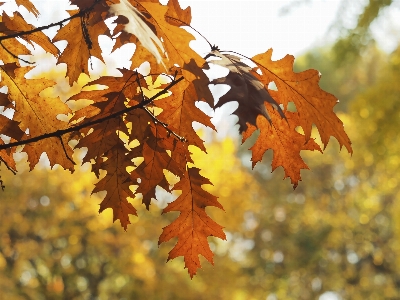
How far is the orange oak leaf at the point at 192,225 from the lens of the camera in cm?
125

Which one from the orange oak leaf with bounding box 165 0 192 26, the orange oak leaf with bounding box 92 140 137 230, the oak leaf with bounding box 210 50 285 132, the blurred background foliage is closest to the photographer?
the oak leaf with bounding box 210 50 285 132

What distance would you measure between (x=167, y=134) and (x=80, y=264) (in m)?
9.08

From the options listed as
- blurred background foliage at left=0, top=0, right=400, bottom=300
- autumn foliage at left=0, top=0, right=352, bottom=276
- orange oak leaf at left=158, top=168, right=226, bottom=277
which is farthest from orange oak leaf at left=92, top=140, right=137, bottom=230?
blurred background foliage at left=0, top=0, right=400, bottom=300

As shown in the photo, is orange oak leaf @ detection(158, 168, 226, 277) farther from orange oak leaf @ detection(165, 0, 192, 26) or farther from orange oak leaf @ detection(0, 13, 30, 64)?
orange oak leaf @ detection(0, 13, 30, 64)

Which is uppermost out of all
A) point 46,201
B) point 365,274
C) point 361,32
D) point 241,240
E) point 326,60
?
point 361,32

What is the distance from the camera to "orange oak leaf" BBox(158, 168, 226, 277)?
4.11ft

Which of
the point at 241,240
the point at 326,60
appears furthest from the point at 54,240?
the point at 326,60

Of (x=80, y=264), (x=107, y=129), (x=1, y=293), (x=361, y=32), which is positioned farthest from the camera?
(x=80, y=264)

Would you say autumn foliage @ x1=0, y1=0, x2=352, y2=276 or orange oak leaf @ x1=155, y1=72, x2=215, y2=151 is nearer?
autumn foliage @ x1=0, y1=0, x2=352, y2=276

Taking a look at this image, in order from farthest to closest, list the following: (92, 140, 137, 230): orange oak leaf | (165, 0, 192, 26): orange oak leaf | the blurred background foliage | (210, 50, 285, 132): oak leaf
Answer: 1. the blurred background foliage
2. (92, 140, 137, 230): orange oak leaf
3. (165, 0, 192, 26): orange oak leaf
4. (210, 50, 285, 132): oak leaf

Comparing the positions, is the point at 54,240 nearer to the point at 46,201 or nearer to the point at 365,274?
the point at 46,201

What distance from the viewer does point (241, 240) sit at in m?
13.0

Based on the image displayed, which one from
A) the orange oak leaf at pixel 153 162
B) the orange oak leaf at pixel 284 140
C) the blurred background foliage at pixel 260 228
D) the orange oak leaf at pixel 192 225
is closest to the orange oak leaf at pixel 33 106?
the orange oak leaf at pixel 153 162

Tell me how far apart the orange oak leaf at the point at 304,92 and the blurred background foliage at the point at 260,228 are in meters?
5.03
